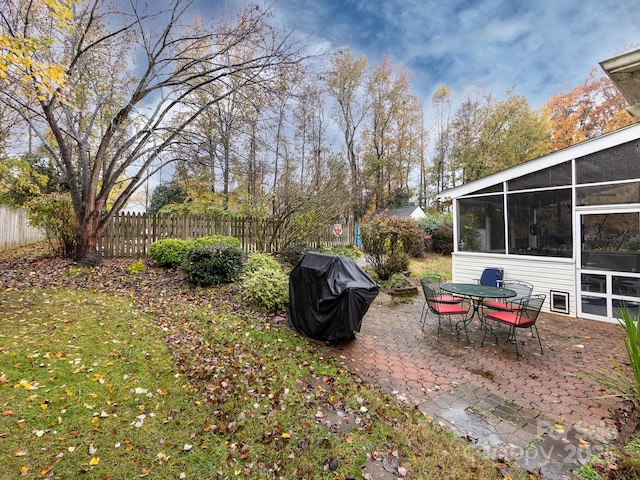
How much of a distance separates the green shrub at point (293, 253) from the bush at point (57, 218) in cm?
587

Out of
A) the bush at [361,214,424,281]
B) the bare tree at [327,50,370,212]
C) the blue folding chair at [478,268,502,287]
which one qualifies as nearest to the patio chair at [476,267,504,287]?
the blue folding chair at [478,268,502,287]

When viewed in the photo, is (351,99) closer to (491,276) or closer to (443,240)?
(443,240)

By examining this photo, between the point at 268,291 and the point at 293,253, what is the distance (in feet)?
13.0

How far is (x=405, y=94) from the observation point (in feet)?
75.0

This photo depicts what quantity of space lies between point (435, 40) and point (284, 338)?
1198cm

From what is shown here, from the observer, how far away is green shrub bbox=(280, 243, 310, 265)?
9523mm

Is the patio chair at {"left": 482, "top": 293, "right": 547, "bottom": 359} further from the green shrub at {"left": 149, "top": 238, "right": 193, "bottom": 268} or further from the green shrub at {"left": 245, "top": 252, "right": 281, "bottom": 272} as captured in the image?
the green shrub at {"left": 149, "top": 238, "right": 193, "bottom": 268}

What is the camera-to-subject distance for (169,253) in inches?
318

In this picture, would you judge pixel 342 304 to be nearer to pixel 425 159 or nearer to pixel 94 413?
pixel 94 413

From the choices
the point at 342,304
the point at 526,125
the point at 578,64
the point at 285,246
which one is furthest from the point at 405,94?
the point at 342,304

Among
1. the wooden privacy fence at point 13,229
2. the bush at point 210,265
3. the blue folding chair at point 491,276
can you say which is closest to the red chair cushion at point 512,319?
the blue folding chair at point 491,276

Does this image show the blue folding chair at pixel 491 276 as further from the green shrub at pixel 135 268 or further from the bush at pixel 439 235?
the green shrub at pixel 135 268

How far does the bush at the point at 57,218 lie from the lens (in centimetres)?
738

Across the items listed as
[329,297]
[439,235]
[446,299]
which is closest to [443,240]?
[439,235]
